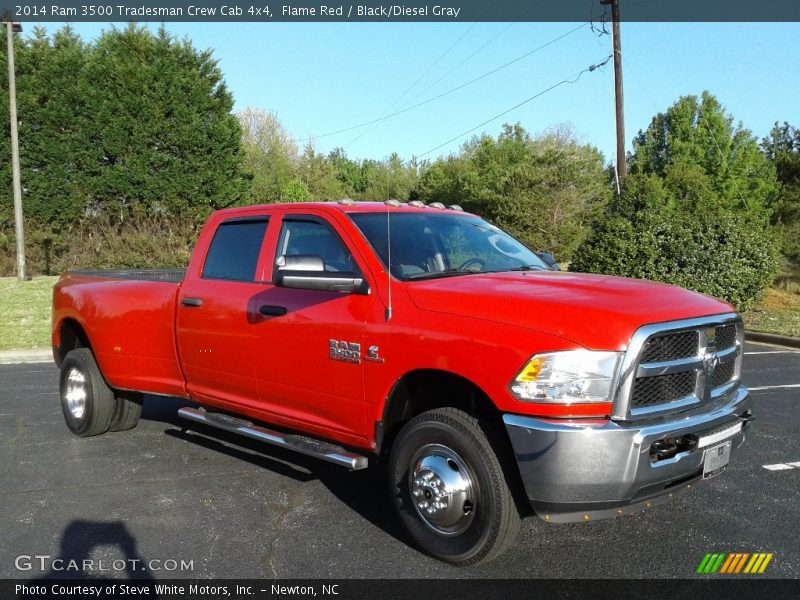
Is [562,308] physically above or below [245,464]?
above

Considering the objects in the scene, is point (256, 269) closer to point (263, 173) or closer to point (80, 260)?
point (80, 260)

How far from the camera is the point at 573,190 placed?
4041cm

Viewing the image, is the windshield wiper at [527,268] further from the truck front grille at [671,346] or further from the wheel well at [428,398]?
the truck front grille at [671,346]

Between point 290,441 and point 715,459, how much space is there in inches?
94.5

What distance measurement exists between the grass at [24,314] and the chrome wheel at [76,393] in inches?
255

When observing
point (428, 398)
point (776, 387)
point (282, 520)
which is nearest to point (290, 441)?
point (282, 520)

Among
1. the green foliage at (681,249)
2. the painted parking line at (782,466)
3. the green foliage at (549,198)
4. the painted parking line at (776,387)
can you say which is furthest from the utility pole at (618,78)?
the painted parking line at (782,466)

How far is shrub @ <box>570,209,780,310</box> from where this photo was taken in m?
13.9

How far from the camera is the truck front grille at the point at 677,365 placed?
127 inches

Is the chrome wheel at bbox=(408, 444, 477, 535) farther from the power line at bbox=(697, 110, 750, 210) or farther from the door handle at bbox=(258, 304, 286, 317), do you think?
the power line at bbox=(697, 110, 750, 210)

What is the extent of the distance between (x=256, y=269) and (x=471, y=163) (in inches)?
1926

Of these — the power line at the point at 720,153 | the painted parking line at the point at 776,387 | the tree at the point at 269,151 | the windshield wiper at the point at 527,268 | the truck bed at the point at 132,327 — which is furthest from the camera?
the power line at the point at 720,153

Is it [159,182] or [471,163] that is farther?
[471,163]

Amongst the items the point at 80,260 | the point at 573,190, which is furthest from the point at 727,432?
the point at 573,190
